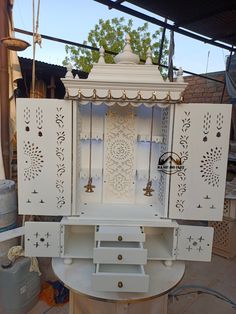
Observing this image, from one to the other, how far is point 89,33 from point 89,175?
852cm

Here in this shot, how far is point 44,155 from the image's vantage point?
1.00m

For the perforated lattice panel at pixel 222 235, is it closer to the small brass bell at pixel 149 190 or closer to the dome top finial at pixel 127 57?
the small brass bell at pixel 149 190

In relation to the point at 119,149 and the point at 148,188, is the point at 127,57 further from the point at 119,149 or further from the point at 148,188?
the point at 148,188

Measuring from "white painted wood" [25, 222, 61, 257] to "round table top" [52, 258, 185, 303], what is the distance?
0.10 metres

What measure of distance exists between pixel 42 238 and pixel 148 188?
1.79ft

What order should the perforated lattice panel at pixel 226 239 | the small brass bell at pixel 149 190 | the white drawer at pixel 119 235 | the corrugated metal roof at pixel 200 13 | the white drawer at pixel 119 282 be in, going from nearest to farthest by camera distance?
1. the white drawer at pixel 119 282
2. the white drawer at pixel 119 235
3. the small brass bell at pixel 149 190
4. the corrugated metal roof at pixel 200 13
5. the perforated lattice panel at pixel 226 239

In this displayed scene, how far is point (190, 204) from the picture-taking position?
3.38ft

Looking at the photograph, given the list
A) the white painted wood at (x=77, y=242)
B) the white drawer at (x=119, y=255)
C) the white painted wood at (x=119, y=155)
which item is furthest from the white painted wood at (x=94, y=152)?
the white drawer at (x=119, y=255)

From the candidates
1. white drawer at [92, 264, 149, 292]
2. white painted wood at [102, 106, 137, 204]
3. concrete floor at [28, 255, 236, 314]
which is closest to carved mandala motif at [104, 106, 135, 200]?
white painted wood at [102, 106, 137, 204]

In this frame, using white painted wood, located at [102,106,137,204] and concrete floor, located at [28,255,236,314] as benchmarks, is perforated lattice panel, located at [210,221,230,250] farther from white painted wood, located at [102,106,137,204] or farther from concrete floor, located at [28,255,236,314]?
white painted wood, located at [102,106,137,204]

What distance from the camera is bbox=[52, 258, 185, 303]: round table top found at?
35.6 inches

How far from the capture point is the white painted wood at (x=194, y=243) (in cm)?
103

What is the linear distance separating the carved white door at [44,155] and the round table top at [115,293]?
26 cm

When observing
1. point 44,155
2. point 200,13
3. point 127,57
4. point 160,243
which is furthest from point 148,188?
point 200,13
